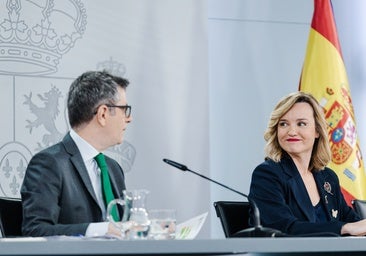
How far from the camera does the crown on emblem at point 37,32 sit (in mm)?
4508

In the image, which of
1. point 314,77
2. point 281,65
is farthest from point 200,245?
point 281,65

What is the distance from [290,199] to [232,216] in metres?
0.36

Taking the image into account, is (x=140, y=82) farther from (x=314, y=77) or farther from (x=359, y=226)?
(x=359, y=226)

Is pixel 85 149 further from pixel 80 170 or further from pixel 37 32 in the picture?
pixel 37 32

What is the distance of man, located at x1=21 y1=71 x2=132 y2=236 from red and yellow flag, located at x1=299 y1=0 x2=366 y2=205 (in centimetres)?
163

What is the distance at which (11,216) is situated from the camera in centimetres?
320

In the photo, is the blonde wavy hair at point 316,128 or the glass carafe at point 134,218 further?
the blonde wavy hair at point 316,128

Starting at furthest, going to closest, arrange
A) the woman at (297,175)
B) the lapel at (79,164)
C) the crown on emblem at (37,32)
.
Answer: the crown on emblem at (37,32), the woman at (297,175), the lapel at (79,164)

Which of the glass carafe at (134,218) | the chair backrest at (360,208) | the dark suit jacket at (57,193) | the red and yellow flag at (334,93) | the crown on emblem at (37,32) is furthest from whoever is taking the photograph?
the red and yellow flag at (334,93)

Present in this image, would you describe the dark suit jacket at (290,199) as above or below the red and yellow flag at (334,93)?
below

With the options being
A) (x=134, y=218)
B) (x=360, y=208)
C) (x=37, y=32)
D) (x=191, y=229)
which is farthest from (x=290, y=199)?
(x=37, y=32)

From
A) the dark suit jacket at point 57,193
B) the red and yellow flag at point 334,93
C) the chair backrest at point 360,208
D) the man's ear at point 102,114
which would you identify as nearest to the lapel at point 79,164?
the dark suit jacket at point 57,193

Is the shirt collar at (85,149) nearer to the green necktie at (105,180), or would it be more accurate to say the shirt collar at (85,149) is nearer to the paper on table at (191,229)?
the green necktie at (105,180)

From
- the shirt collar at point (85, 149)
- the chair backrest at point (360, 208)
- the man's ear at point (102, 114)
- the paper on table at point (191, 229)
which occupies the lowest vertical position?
the chair backrest at point (360, 208)
